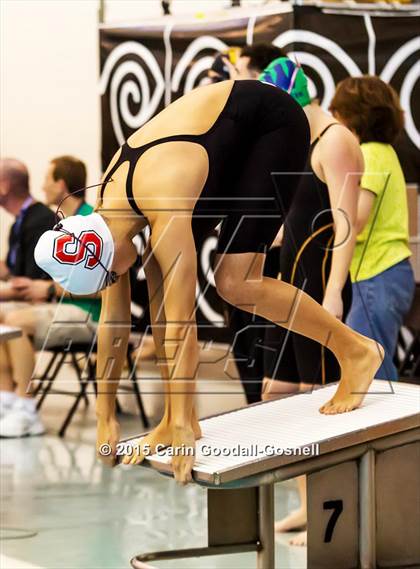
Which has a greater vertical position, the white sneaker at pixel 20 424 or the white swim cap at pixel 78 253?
the white swim cap at pixel 78 253

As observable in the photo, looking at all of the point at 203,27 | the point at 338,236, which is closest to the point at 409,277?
the point at 338,236

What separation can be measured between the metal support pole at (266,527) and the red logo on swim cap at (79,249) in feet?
3.12

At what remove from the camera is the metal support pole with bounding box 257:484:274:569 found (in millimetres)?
3326

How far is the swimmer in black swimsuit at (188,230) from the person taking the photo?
2.80 metres

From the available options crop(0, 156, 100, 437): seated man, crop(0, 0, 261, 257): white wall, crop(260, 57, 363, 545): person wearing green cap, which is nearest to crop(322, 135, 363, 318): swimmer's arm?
crop(260, 57, 363, 545): person wearing green cap

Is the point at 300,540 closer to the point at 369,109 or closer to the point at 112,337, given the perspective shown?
the point at 112,337

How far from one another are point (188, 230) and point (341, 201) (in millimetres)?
1055

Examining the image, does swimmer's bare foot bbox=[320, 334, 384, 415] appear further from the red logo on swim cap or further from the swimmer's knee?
the red logo on swim cap

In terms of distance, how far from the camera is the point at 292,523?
13.6ft

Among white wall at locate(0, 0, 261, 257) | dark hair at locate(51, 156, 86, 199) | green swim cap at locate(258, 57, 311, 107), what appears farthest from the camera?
white wall at locate(0, 0, 261, 257)

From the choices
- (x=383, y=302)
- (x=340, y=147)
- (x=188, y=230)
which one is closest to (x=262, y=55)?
(x=340, y=147)

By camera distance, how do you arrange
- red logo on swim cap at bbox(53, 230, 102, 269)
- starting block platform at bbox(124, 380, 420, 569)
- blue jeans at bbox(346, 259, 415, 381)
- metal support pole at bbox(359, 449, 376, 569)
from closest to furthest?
1. red logo on swim cap at bbox(53, 230, 102, 269)
2. starting block platform at bbox(124, 380, 420, 569)
3. metal support pole at bbox(359, 449, 376, 569)
4. blue jeans at bbox(346, 259, 415, 381)

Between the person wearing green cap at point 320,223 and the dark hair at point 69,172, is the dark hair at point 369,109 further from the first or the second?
the dark hair at point 69,172

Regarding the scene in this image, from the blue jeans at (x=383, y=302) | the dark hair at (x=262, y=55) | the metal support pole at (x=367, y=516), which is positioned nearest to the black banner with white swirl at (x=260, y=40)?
the dark hair at (x=262, y=55)
